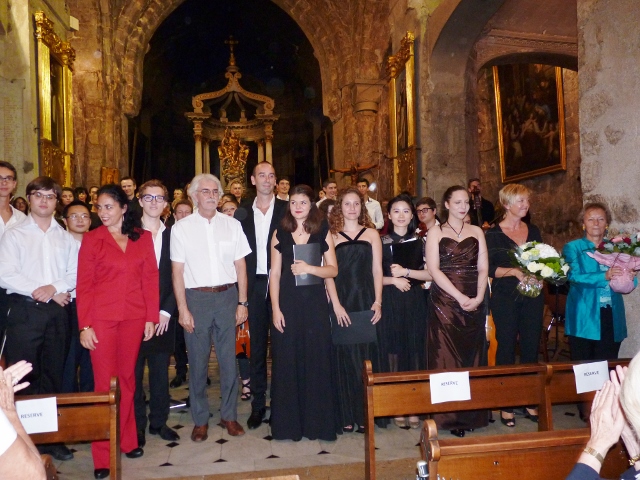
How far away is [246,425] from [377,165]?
9250 millimetres

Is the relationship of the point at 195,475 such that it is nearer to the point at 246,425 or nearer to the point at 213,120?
the point at 246,425

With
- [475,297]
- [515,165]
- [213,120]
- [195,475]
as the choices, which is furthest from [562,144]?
[213,120]

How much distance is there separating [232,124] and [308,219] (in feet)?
59.4

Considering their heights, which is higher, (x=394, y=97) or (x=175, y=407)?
(x=394, y=97)

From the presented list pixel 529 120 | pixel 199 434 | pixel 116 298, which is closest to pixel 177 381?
pixel 199 434

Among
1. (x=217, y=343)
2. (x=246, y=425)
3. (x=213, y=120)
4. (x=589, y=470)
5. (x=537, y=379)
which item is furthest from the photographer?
(x=213, y=120)

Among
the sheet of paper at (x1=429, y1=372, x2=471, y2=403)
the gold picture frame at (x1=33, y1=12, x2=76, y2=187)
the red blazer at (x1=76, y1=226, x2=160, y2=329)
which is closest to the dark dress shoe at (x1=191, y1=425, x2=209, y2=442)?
the red blazer at (x1=76, y1=226, x2=160, y2=329)

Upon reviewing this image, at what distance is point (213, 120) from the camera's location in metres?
21.0

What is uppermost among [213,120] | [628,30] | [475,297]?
[213,120]

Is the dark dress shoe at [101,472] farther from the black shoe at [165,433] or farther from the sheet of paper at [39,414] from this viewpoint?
the sheet of paper at [39,414]

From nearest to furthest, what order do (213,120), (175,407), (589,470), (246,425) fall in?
(589,470), (246,425), (175,407), (213,120)

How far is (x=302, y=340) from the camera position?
388 centimetres

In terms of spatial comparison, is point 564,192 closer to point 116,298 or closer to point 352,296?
point 352,296

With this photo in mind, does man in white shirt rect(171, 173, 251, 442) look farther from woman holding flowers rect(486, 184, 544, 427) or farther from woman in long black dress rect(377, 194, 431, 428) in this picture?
woman holding flowers rect(486, 184, 544, 427)
